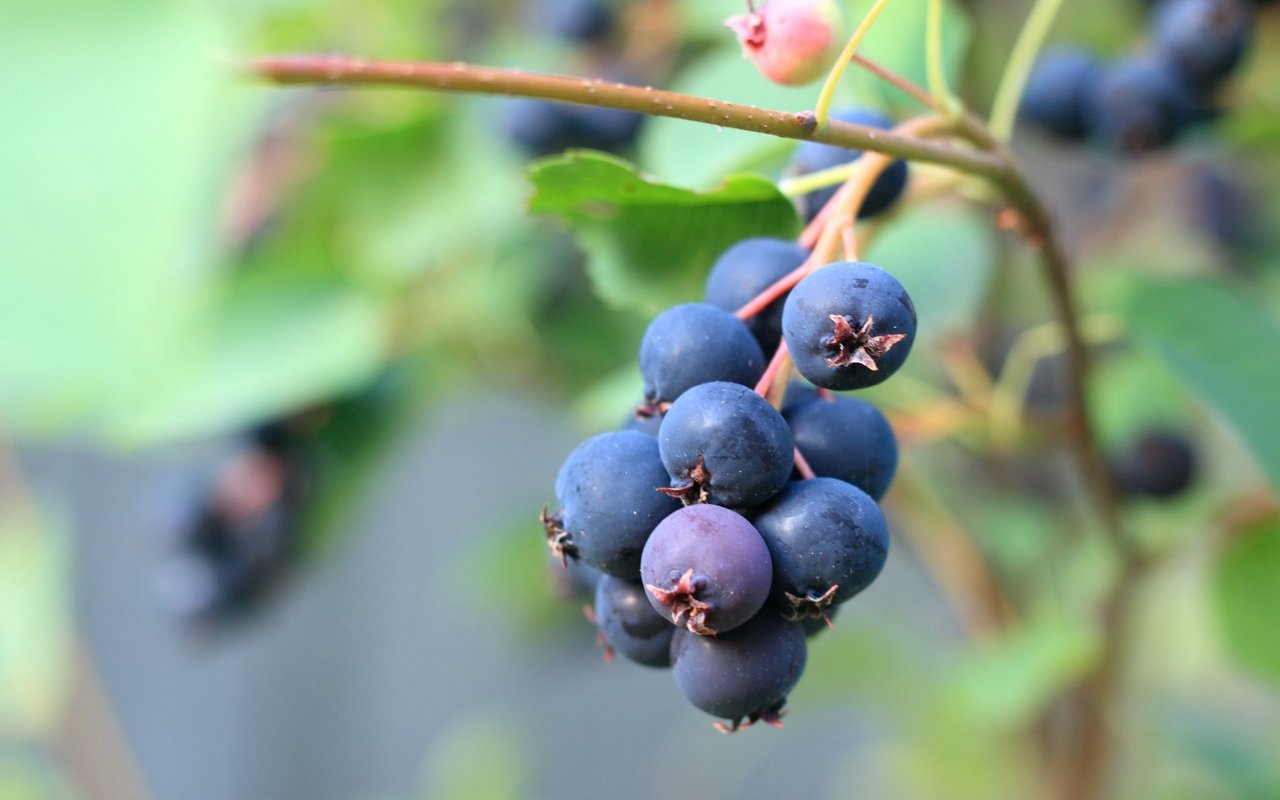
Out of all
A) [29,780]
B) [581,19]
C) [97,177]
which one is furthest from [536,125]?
[29,780]

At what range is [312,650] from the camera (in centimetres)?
210

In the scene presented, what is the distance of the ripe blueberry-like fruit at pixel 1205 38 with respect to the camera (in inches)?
23.6

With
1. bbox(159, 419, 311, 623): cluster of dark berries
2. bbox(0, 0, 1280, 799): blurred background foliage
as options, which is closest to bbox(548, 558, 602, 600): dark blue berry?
bbox(0, 0, 1280, 799): blurred background foliage

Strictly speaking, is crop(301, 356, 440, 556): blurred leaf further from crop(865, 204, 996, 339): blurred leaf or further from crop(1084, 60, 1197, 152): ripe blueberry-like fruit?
crop(1084, 60, 1197, 152): ripe blueberry-like fruit

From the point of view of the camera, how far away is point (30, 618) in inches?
43.4

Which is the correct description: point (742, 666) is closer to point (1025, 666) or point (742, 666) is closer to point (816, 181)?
point (816, 181)

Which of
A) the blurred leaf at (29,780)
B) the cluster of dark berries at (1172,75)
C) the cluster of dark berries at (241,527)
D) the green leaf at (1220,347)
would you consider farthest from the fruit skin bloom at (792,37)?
the blurred leaf at (29,780)

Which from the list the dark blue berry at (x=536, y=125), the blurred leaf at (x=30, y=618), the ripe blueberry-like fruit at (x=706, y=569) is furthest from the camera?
the blurred leaf at (x=30, y=618)

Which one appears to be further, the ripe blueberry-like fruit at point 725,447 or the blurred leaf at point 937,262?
the blurred leaf at point 937,262

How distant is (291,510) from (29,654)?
1.57 feet

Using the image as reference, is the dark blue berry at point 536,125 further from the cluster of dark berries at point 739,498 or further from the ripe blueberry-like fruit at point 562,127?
the cluster of dark berries at point 739,498

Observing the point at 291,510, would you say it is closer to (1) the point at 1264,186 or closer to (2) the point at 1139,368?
(2) the point at 1139,368

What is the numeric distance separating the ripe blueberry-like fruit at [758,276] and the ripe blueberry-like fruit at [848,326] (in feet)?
0.16

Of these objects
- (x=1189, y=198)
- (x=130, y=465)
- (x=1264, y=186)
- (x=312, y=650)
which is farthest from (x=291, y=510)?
(x=312, y=650)
